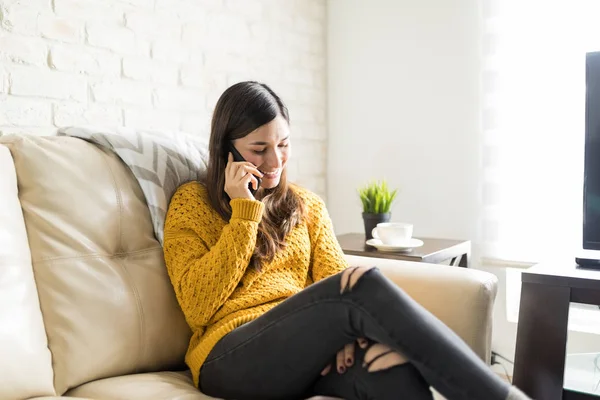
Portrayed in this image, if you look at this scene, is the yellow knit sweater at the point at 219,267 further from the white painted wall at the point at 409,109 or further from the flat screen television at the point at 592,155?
the white painted wall at the point at 409,109

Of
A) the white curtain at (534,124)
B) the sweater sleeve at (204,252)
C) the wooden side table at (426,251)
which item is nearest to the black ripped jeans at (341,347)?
the sweater sleeve at (204,252)

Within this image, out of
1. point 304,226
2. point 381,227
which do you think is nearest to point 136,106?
point 304,226

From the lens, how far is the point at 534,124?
2.06 meters

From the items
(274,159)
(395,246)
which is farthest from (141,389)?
(395,246)

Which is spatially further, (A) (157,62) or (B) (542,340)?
(A) (157,62)

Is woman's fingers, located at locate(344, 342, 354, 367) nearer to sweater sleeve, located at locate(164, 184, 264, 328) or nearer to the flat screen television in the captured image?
sweater sleeve, located at locate(164, 184, 264, 328)

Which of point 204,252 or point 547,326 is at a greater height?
point 204,252

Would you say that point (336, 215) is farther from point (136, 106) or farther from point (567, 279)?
point (567, 279)

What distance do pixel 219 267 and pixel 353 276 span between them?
32cm

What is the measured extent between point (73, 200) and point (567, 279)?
1.20 metres

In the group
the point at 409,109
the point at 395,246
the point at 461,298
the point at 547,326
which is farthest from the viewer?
the point at 409,109

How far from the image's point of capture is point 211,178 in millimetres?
1424

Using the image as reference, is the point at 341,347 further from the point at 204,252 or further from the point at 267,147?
the point at 267,147

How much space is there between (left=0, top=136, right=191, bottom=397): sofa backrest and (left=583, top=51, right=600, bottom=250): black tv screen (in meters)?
1.17
